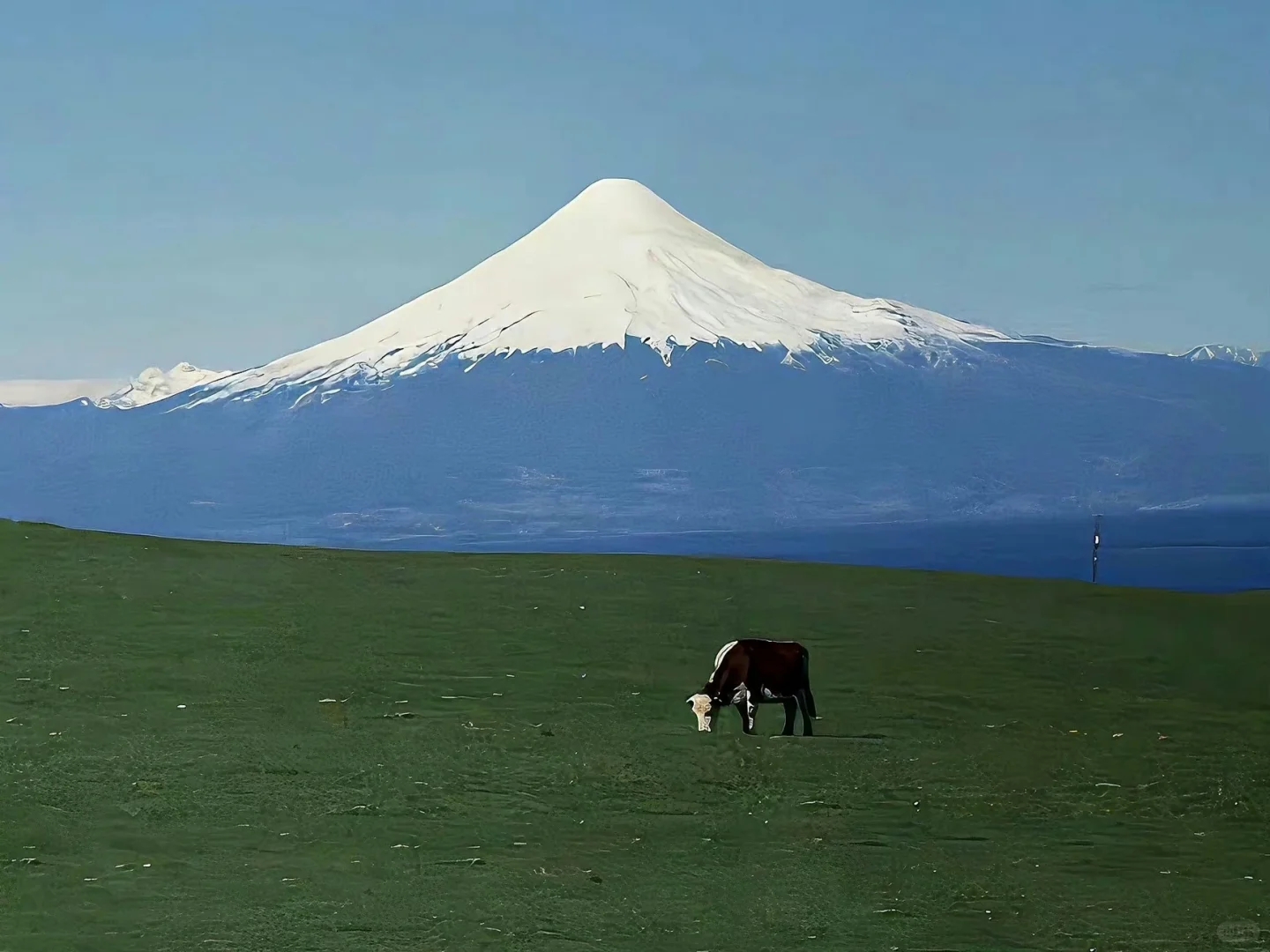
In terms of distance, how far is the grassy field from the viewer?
9250 mm

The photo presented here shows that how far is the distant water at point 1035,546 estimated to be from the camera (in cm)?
8200

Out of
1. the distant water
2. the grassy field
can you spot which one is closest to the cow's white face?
the grassy field

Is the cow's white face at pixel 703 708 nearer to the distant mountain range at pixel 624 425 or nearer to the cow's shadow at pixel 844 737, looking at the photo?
the cow's shadow at pixel 844 737

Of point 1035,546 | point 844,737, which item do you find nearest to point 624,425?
point 1035,546

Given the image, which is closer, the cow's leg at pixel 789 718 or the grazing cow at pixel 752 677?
the grazing cow at pixel 752 677

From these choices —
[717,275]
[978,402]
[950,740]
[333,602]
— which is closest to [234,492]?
[717,275]

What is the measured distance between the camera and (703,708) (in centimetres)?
1466

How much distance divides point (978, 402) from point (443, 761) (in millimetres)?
130153

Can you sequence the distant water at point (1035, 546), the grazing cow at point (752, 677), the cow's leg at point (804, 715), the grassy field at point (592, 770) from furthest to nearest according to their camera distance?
the distant water at point (1035, 546), the cow's leg at point (804, 715), the grazing cow at point (752, 677), the grassy field at point (592, 770)

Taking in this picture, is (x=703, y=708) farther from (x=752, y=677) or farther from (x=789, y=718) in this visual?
(x=789, y=718)

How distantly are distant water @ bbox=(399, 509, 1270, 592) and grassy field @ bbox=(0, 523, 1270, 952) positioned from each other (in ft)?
157

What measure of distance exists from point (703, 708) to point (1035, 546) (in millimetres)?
90657

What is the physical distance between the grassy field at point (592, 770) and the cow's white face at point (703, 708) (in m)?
0.15

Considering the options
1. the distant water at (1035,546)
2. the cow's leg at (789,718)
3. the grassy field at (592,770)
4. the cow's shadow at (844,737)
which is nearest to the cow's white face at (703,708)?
the grassy field at (592,770)
